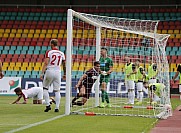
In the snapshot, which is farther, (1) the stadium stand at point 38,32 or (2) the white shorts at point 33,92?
(1) the stadium stand at point 38,32

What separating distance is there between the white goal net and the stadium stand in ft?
15.8

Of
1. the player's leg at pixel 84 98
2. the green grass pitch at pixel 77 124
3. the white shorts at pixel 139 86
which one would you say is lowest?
the green grass pitch at pixel 77 124

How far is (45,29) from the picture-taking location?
3591 centimetres

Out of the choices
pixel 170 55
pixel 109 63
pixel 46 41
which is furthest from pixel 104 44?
pixel 46 41

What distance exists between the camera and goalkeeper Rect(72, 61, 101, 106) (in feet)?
54.5

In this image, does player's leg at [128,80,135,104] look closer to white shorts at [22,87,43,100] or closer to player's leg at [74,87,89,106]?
player's leg at [74,87,89,106]

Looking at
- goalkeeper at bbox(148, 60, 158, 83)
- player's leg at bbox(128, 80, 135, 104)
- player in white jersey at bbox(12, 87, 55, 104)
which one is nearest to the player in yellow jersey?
player's leg at bbox(128, 80, 135, 104)

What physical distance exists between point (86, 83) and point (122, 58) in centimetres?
339

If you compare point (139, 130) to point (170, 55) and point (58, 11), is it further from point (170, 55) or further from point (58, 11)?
point (58, 11)

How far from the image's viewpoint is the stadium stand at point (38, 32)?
3148cm

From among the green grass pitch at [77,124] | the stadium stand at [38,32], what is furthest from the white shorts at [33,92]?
the stadium stand at [38,32]

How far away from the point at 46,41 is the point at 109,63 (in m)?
18.1

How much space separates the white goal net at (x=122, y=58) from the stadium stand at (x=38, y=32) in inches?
189

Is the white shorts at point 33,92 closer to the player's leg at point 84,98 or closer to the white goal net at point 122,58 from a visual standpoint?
the white goal net at point 122,58
